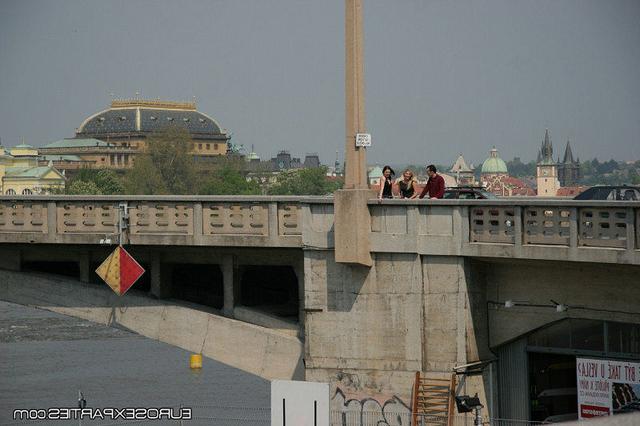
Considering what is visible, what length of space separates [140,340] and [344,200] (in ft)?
178

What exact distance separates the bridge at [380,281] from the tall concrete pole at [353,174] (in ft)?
0.52

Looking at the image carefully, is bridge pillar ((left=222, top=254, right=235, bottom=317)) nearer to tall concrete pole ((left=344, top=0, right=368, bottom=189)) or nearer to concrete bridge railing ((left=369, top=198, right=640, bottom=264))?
tall concrete pole ((left=344, top=0, right=368, bottom=189))

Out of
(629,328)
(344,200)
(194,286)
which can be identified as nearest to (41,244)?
(194,286)

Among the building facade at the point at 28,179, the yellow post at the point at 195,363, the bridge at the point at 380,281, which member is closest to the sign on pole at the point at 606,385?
the bridge at the point at 380,281

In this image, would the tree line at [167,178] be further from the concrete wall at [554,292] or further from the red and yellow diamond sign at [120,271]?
the concrete wall at [554,292]

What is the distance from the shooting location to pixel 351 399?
20.9 metres

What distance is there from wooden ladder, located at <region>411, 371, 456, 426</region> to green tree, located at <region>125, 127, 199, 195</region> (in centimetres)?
11070

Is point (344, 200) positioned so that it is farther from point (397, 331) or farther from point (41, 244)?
point (41, 244)

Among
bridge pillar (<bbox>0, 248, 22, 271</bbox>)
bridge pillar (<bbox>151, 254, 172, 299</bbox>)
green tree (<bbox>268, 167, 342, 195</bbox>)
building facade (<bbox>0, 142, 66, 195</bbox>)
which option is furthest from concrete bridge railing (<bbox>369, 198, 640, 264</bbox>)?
building facade (<bbox>0, 142, 66, 195</bbox>)

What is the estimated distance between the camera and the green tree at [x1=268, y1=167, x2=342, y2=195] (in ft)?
506

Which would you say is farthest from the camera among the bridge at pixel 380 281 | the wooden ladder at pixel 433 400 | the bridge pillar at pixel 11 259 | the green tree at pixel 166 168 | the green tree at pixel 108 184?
the green tree at pixel 108 184

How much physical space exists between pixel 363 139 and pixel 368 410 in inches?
172

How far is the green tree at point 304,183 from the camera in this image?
15425 cm

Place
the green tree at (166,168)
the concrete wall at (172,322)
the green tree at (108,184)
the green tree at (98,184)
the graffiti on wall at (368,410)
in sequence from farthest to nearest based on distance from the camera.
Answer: the green tree at (108,184)
the green tree at (166,168)
the green tree at (98,184)
the concrete wall at (172,322)
the graffiti on wall at (368,410)
